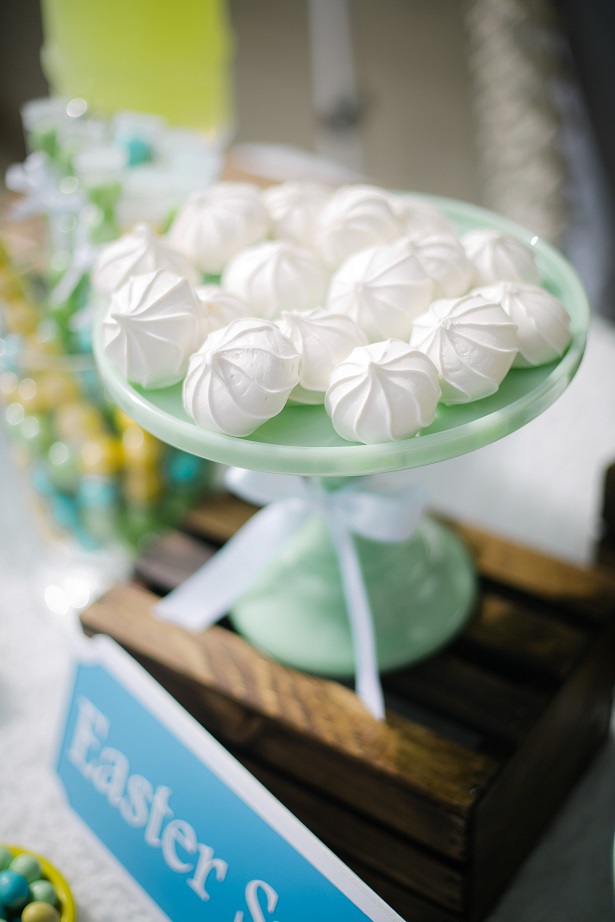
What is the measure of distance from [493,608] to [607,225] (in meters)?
1.19

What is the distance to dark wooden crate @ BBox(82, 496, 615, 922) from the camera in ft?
2.29

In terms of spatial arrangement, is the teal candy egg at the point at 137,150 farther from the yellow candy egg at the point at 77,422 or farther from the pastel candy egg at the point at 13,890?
the pastel candy egg at the point at 13,890

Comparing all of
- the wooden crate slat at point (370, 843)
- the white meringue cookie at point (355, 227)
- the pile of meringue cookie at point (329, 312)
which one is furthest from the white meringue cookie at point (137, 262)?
the wooden crate slat at point (370, 843)

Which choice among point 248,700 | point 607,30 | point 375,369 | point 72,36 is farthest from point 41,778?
point 607,30

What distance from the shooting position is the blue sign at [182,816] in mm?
628

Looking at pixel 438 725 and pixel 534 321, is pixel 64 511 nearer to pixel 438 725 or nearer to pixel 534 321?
pixel 438 725

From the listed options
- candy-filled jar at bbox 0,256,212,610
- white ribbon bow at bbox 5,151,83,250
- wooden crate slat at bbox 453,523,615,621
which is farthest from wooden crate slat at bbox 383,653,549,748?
white ribbon bow at bbox 5,151,83,250

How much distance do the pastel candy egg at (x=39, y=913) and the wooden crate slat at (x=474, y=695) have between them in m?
0.31

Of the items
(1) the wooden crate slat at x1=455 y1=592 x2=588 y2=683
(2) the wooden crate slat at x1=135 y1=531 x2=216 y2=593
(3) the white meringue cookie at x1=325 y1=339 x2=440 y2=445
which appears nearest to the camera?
(3) the white meringue cookie at x1=325 y1=339 x2=440 y2=445

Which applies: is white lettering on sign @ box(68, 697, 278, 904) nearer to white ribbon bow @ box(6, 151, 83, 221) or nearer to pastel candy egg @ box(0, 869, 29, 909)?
pastel candy egg @ box(0, 869, 29, 909)

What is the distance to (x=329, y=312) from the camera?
64 centimetres

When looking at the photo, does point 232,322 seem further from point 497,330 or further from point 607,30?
point 607,30

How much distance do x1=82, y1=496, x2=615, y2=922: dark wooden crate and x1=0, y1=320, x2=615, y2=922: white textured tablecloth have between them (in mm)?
32

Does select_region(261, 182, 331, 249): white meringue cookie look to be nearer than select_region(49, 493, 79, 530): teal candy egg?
Yes
